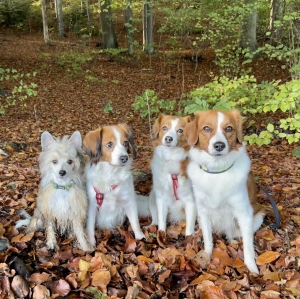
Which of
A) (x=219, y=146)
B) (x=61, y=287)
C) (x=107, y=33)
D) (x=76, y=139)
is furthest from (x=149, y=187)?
(x=107, y=33)

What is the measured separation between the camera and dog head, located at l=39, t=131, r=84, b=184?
12.4ft

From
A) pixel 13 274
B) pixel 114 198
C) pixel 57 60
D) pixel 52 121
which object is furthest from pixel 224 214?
pixel 57 60

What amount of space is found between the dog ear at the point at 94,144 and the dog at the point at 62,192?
0.11 m

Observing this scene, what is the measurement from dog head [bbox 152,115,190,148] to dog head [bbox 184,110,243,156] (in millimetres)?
420

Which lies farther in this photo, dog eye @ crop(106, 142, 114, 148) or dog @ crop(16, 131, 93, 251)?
dog eye @ crop(106, 142, 114, 148)

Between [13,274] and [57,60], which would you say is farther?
[57,60]

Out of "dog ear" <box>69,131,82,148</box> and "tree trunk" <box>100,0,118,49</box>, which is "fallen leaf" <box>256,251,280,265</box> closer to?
"dog ear" <box>69,131,82,148</box>

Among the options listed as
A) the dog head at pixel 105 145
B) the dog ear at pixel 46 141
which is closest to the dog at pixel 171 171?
the dog head at pixel 105 145

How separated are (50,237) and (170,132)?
6.04 feet

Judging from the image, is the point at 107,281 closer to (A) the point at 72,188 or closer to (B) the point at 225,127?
(A) the point at 72,188

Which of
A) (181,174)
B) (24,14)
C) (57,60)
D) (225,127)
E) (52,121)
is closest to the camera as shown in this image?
(225,127)

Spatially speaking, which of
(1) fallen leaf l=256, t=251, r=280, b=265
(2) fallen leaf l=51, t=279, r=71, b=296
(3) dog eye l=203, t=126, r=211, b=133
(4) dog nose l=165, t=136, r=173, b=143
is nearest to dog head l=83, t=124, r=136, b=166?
(4) dog nose l=165, t=136, r=173, b=143

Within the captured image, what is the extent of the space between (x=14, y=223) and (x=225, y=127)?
2.81 m

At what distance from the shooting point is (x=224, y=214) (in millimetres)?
3863
